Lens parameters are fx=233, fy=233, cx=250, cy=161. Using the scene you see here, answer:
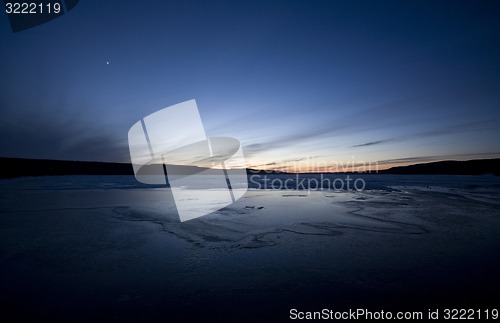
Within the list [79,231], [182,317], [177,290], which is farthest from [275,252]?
[79,231]

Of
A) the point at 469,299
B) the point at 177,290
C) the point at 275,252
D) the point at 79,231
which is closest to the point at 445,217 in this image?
the point at 469,299

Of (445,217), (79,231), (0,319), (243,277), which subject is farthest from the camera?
(445,217)

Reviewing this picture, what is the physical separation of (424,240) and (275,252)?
3.10 m

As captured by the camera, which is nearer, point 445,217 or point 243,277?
point 243,277

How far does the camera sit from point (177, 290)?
2744 millimetres

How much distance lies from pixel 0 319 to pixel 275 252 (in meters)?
3.32

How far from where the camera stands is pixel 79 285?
2887 millimetres

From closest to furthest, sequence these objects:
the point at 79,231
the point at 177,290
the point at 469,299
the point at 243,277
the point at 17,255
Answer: the point at 469,299
the point at 177,290
the point at 243,277
the point at 17,255
the point at 79,231

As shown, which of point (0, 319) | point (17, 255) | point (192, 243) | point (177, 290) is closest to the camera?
point (0, 319)

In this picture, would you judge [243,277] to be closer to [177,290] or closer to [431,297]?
[177,290]

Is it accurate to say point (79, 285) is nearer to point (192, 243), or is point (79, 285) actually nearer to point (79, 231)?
point (192, 243)

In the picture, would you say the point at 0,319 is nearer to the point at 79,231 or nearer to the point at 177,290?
the point at 177,290

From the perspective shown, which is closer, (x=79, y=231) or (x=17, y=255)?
(x=17, y=255)

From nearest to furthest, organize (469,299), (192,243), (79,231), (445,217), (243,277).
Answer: (469,299) < (243,277) < (192,243) < (79,231) < (445,217)
